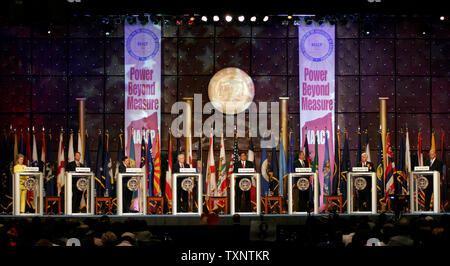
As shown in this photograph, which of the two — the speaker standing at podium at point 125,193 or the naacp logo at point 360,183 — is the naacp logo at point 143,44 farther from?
the naacp logo at point 360,183

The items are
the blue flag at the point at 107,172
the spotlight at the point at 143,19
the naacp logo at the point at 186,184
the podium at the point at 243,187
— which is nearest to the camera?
the podium at the point at 243,187

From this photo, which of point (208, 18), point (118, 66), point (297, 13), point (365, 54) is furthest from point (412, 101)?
point (118, 66)

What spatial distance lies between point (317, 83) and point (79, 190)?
7150 mm

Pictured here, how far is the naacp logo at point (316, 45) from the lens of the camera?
60.6ft

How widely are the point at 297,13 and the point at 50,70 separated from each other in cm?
691

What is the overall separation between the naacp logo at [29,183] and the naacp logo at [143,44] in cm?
498

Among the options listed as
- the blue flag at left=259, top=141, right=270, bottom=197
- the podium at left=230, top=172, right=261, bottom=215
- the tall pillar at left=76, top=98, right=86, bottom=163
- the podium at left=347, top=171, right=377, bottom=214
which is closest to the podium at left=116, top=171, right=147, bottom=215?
the podium at left=230, top=172, right=261, bottom=215

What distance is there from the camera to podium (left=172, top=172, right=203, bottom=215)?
14969mm

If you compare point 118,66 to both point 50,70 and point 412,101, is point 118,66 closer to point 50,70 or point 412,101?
point 50,70

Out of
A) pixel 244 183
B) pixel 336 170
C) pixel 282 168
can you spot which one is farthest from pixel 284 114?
pixel 244 183

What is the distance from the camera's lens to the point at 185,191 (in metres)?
15.4

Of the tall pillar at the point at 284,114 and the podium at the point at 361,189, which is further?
the tall pillar at the point at 284,114

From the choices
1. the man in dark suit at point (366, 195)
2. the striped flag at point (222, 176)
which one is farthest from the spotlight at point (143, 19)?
the man in dark suit at point (366, 195)

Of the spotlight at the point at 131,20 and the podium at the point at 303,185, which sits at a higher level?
the spotlight at the point at 131,20
